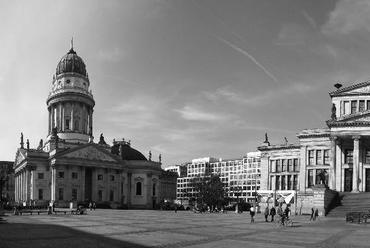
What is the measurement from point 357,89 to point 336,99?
11.4ft

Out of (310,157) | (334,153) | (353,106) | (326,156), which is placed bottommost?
(310,157)

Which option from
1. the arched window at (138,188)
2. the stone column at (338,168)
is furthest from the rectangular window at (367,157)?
the arched window at (138,188)

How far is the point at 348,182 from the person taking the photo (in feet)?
226

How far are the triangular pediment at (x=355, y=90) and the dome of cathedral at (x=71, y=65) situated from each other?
6845 cm

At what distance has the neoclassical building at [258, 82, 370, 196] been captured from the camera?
65.0m

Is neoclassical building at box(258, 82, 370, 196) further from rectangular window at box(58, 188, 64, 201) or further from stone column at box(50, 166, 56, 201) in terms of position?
stone column at box(50, 166, 56, 201)

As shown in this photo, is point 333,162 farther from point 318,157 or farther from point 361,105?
point 318,157

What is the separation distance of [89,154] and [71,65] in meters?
26.3

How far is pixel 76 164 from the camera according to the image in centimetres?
10394

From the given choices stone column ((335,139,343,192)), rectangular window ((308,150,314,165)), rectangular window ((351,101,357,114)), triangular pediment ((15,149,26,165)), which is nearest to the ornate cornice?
stone column ((335,139,343,192))

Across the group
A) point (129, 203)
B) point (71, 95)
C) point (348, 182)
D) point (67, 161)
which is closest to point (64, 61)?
point (71, 95)

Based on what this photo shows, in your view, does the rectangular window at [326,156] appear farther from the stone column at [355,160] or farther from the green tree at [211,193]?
the green tree at [211,193]

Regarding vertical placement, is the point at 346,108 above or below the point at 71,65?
below

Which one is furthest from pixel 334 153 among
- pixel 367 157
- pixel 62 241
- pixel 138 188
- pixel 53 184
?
pixel 138 188
